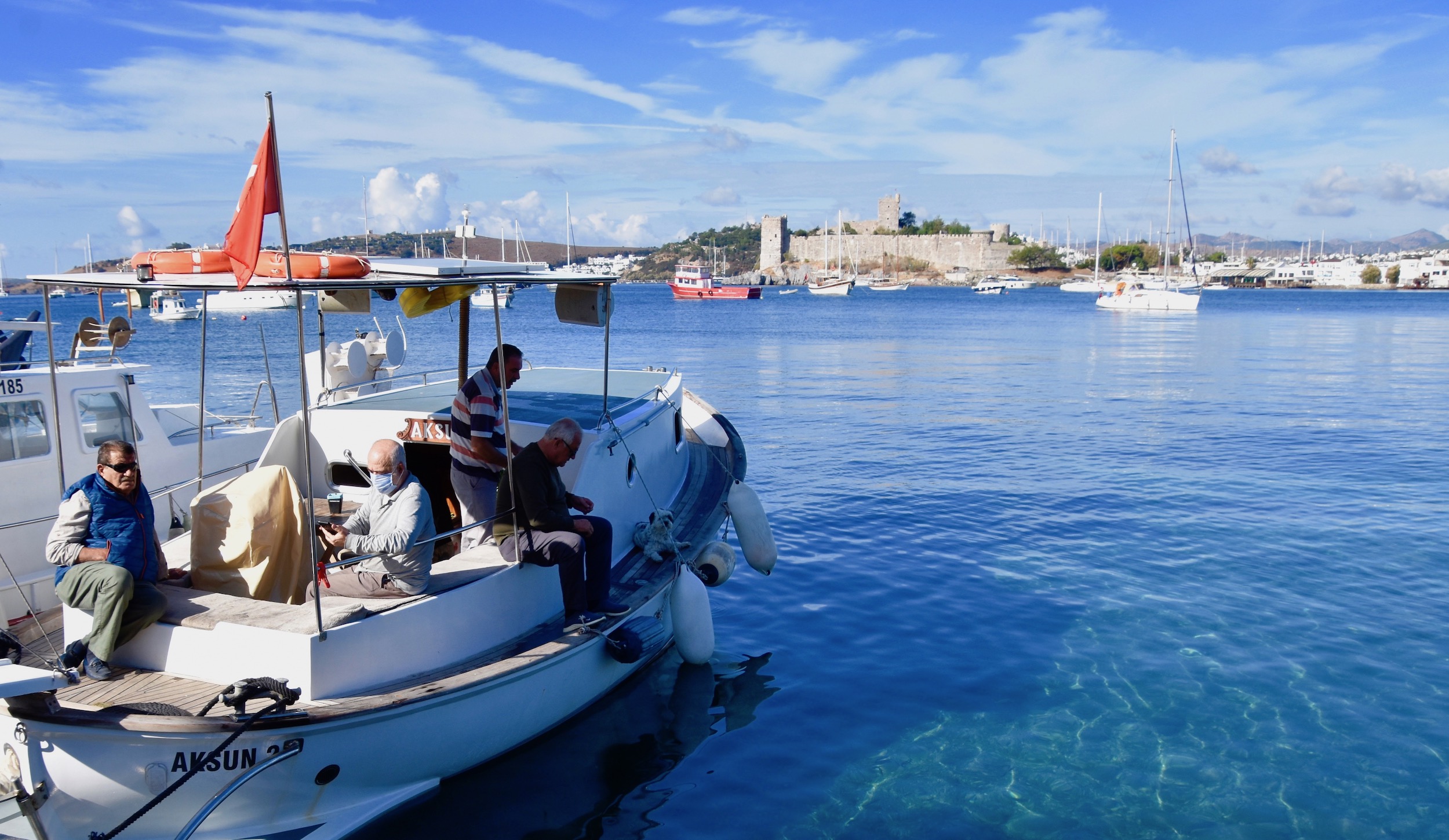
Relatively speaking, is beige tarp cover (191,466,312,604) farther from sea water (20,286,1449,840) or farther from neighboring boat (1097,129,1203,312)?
neighboring boat (1097,129,1203,312)

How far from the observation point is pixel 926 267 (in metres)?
170

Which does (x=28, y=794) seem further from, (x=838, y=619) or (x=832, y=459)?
(x=832, y=459)

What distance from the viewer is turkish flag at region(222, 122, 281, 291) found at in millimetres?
4957

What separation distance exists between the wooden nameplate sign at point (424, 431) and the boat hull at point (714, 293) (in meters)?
107

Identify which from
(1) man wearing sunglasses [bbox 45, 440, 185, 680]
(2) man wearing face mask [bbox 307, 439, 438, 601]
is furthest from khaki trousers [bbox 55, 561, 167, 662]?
(2) man wearing face mask [bbox 307, 439, 438, 601]

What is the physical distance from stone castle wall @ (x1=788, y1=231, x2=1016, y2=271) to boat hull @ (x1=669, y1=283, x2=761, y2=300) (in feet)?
191

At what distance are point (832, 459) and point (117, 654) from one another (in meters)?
13.8

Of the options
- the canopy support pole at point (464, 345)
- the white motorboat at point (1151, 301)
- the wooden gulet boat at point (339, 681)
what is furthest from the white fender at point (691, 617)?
the white motorboat at point (1151, 301)

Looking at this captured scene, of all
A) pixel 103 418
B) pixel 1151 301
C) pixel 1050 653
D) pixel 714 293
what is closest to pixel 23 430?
pixel 103 418

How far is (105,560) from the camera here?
559 cm

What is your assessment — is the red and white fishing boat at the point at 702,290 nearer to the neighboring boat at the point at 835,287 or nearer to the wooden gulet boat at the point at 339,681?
the neighboring boat at the point at 835,287

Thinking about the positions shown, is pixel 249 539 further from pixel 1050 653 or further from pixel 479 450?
pixel 1050 653

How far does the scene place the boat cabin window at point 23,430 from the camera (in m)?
9.22

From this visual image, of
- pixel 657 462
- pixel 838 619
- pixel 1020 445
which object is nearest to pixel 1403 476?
pixel 1020 445
